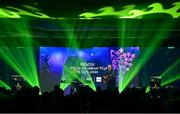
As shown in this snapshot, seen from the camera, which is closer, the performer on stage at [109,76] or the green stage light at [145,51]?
the green stage light at [145,51]

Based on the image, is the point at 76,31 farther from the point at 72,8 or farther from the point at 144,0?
the point at 144,0

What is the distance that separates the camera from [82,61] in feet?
38.1

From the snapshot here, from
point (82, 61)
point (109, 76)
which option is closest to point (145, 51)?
point (109, 76)

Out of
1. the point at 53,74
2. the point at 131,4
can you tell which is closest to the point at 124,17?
the point at 131,4

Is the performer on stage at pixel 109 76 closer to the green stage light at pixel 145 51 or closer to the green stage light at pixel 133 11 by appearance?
the green stage light at pixel 145 51

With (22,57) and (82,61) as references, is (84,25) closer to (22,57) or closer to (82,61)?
(82,61)

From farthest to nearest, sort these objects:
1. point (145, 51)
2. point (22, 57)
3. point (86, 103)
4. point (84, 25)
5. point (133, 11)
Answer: point (22, 57)
point (145, 51)
point (84, 25)
point (133, 11)
point (86, 103)

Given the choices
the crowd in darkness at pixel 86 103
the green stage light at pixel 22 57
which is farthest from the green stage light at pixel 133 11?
the green stage light at pixel 22 57

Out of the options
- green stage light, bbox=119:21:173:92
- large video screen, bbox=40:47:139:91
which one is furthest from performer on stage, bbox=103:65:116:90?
green stage light, bbox=119:21:173:92

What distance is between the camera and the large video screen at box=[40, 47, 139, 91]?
11.5 metres

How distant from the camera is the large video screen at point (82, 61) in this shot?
11461 mm

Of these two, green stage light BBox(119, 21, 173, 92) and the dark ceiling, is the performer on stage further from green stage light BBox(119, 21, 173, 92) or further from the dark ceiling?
the dark ceiling

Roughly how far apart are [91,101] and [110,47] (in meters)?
6.07

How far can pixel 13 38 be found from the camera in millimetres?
10992
